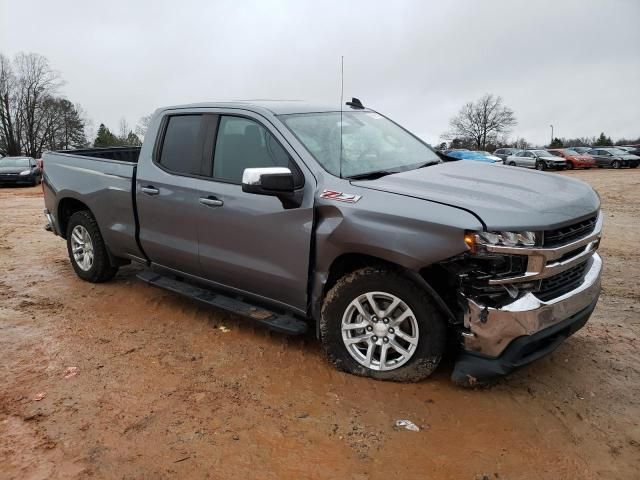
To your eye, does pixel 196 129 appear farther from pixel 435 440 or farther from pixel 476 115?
pixel 476 115

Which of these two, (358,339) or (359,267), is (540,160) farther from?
(358,339)

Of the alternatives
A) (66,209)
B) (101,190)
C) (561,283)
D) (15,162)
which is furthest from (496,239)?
(15,162)

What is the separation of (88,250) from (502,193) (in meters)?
4.41

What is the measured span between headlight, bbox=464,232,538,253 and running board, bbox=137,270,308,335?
4.61ft

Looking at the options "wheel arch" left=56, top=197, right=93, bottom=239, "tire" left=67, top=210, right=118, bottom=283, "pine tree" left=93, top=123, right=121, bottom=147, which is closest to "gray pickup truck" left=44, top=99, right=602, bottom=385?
"tire" left=67, top=210, right=118, bottom=283

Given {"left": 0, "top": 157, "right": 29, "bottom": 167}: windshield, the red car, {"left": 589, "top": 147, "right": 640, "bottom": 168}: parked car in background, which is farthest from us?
the red car

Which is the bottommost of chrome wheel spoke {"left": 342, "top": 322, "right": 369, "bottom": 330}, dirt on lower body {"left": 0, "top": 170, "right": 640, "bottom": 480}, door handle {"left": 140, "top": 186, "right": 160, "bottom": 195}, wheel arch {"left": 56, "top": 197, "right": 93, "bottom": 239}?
dirt on lower body {"left": 0, "top": 170, "right": 640, "bottom": 480}

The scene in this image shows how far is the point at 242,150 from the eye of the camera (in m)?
4.16

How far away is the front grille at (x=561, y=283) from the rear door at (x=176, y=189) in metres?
2.50

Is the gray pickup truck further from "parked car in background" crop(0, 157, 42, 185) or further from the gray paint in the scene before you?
"parked car in background" crop(0, 157, 42, 185)

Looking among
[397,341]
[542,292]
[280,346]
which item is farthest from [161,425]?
[542,292]

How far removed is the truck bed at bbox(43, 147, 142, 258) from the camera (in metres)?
4.99

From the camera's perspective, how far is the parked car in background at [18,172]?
20.5 meters

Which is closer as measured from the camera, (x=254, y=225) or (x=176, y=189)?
(x=254, y=225)
